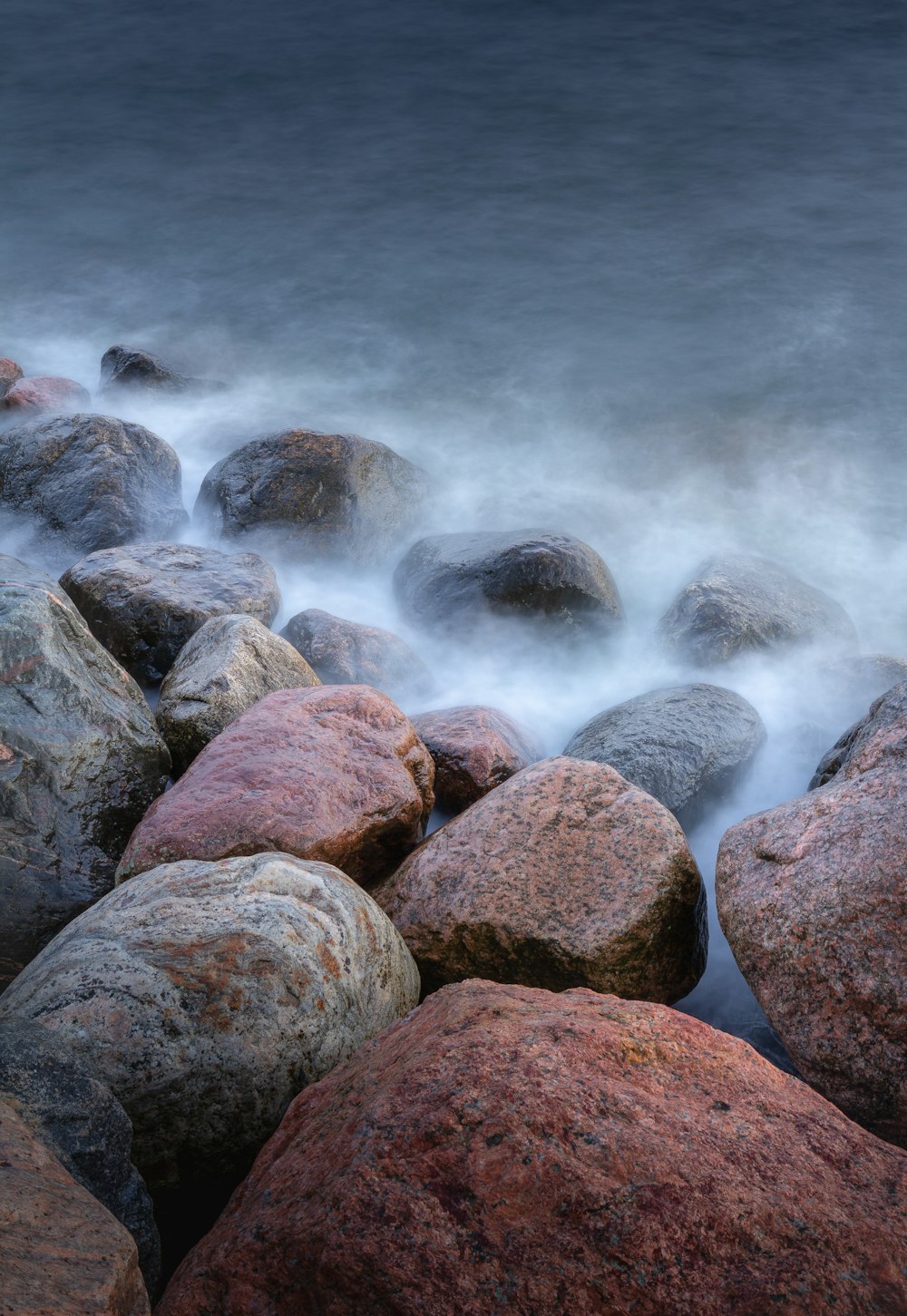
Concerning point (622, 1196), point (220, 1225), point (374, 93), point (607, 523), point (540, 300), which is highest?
point (374, 93)

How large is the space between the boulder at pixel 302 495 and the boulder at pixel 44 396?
3.25 meters

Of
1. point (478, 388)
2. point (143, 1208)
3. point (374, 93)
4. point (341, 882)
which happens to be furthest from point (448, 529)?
point (374, 93)

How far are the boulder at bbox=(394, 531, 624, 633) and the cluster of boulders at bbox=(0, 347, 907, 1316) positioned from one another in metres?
1.23

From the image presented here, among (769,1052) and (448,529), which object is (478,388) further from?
(769,1052)

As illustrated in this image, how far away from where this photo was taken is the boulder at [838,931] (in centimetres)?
284

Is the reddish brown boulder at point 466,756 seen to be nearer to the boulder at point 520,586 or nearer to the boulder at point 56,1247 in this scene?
the boulder at point 520,586

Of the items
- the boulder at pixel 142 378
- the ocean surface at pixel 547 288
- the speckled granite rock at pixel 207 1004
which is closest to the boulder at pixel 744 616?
the ocean surface at pixel 547 288

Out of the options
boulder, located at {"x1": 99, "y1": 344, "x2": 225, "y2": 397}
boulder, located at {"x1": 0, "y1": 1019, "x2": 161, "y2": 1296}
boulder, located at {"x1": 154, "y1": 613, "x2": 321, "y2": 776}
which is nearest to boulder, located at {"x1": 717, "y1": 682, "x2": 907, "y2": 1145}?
boulder, located at {"x1": 0, "y1": 1019, "x2": 161, "y2": 1296}

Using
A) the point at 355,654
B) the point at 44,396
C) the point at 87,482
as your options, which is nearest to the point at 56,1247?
the point at 355,654

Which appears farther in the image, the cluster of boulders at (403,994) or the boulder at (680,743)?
the boulder at (680,743)

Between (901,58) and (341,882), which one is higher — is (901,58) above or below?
above

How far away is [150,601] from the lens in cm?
574

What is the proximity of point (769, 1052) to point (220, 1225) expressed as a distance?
8.44 ft

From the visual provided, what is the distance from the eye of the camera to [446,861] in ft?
12.1
